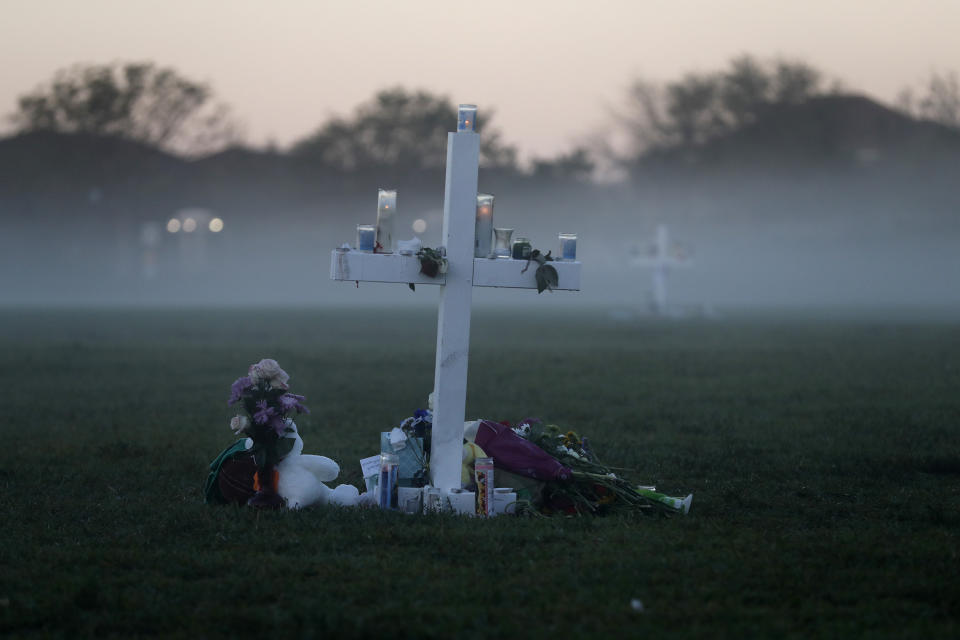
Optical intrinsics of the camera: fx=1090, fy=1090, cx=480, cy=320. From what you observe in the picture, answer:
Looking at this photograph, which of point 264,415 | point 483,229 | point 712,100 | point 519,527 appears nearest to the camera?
point 519,527

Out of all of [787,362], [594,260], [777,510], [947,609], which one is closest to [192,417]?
[777,510]

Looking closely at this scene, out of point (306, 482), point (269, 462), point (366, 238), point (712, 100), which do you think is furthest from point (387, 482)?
point (712, 100)

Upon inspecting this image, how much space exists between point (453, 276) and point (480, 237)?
0.36 metres

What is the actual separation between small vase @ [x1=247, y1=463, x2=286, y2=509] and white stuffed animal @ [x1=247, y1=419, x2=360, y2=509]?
0.04m

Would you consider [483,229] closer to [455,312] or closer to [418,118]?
[455,312]

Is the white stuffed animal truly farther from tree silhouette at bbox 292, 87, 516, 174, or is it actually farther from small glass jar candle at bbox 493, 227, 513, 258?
tree silhouette at bbox 292, 87, 516, 174

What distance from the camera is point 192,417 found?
44.8 ft

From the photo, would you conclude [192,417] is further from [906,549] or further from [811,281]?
[811,281]

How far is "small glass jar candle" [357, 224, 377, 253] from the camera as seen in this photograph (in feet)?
24.6

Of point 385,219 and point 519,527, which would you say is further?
point 385,219

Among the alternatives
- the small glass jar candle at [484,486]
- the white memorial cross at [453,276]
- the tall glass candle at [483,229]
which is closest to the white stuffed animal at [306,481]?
the white memorial cross at [453,276]

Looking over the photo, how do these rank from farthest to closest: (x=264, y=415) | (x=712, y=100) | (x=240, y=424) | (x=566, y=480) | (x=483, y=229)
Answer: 1. (x=712, y=100)
2. (x=566, y=480)
3. (x=483, y=229)
4. (x=264, y=415)
5. (x=240, y=424)

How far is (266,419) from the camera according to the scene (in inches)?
291

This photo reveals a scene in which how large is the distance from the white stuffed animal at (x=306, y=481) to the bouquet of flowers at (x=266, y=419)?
0.20 feet
